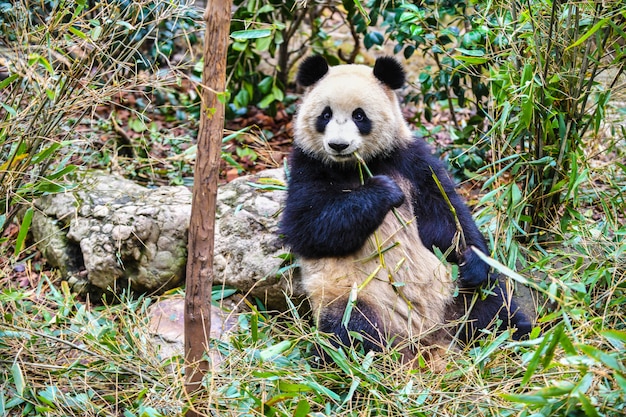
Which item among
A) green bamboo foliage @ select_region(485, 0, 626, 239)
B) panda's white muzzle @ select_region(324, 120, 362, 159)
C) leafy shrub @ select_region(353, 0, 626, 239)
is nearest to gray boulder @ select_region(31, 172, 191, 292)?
panda's white muzzle @ select_region(324, 120, 362, 159)

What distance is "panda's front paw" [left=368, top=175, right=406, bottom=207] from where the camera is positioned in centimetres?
380

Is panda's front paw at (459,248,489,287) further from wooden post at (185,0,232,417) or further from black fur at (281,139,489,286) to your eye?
wooden post at (185,0,232,417)

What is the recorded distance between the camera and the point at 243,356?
136 inches

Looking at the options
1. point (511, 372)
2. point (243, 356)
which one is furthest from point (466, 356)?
point (243, 356)

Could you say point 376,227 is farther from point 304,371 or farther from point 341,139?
point 304,371

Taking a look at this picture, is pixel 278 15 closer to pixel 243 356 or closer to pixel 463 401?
pixel 243 356

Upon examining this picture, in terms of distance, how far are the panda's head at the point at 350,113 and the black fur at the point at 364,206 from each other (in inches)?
4.0

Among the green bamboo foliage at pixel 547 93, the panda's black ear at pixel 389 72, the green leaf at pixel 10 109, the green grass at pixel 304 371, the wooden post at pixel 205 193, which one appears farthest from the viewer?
the panda's black ear at pixel 389 72

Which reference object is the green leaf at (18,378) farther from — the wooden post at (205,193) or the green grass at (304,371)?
the wooden post at (205,193)

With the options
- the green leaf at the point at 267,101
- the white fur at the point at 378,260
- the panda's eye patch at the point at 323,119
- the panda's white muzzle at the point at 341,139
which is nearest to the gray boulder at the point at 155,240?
the white fur at the point at 378,260

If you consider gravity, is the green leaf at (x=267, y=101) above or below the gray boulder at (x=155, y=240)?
above

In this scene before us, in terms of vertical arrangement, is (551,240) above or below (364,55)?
below

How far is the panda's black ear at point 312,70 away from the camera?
4.17 meters

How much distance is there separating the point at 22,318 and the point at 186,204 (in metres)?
1.39
